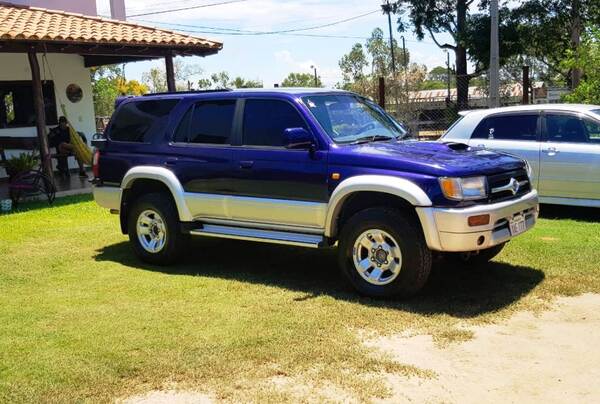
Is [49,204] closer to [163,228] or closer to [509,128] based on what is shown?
[163,228]

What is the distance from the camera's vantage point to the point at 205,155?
22.3 feet

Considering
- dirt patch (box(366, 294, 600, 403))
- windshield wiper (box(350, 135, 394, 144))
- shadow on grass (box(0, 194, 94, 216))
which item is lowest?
dirt patch (box(366, 294, 600, 403))

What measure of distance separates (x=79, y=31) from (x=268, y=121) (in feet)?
25.1

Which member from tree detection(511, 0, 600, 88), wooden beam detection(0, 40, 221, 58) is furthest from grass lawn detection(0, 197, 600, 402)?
tree detection(511, 0, 600, 88)

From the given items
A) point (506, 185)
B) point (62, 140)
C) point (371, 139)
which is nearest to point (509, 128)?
point (371, 139)

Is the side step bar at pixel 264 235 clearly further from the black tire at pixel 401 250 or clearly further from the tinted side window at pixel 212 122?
the tinted side window at pixel 212 122

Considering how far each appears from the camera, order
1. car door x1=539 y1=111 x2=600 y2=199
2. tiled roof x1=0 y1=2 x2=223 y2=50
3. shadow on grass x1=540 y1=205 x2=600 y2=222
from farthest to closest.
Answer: tiled roof x1=0 y1=2 x2=223 y2=50 → shadow on grass x1=540 y1=205 x2=600 y2=222 → car door x1=539 y1=111 x2=600 y2=199

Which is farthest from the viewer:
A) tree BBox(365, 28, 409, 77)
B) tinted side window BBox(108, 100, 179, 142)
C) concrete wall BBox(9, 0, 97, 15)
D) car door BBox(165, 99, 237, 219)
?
tree BBox(365, 28, 409, 77)

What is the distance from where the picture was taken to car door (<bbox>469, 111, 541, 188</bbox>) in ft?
30.2

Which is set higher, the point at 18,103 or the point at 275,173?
the point at 18,103

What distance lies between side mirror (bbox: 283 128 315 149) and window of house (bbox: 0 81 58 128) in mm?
12167

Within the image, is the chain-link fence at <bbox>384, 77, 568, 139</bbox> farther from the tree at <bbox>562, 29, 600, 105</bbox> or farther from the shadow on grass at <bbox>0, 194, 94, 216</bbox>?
the shadow on grass at <bbox>0, 194, 94, 216</bbox>

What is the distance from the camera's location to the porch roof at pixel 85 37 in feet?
38.8

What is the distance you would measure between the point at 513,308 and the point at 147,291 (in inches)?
128
